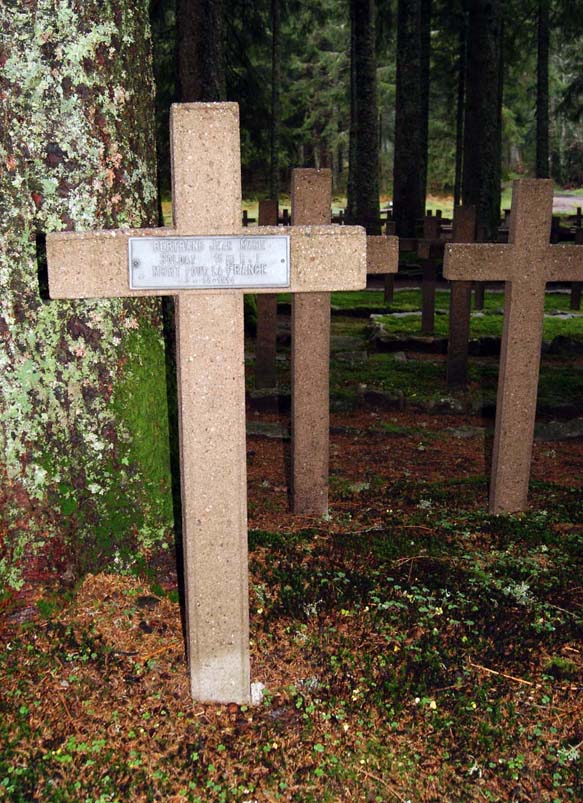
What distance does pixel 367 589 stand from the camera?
146 inches

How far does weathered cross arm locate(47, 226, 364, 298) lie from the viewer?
262cm

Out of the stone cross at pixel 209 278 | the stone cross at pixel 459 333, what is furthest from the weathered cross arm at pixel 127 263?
the stone cross at pixel 459 333

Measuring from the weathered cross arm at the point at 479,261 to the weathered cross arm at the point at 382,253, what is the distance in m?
0.35

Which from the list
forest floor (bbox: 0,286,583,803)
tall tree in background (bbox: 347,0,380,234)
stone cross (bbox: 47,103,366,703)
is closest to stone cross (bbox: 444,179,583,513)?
forest floor (bbox: 0,286,583,803)

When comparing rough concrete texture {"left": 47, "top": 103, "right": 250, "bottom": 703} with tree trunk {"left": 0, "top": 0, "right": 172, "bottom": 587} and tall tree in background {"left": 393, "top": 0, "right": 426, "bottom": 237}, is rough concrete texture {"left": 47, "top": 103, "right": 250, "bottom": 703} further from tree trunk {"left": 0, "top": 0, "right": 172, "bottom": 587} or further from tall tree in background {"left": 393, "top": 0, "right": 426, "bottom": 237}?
tall tree in background {"left": 393, "top": 0, "right": 426, "bottom": 237}

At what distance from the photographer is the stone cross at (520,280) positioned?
14.3 feet

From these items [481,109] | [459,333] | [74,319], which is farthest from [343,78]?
[74,319]

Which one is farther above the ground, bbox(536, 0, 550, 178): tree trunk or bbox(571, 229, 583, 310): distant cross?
bbox(536, 0, 550, 178): tree trunk

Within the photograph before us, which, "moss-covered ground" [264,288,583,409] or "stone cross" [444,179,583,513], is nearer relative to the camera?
"stone cross" [444,179,583,513]

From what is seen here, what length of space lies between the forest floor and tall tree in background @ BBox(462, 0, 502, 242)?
40.5 ft

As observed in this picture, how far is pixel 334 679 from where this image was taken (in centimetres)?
316

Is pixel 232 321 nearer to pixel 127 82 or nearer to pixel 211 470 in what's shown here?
pixel 211 470

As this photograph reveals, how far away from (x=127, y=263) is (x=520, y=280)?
2.57 m

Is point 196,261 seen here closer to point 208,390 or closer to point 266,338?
point 208,390
